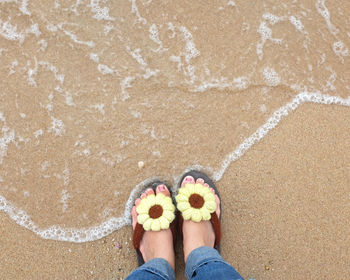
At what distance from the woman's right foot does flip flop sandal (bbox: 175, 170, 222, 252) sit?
46mm

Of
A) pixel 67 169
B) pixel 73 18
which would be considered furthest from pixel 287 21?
pixel 67 169

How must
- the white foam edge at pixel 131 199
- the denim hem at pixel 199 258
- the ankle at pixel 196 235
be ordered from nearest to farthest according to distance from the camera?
the denim hem at pixel 199 258 < the ankle at pixel 196 235 < the white foam edge at pixel 131 199

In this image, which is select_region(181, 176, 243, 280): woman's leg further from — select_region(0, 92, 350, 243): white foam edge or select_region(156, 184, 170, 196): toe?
select_region(0, 92, 350, 243): white foam edge

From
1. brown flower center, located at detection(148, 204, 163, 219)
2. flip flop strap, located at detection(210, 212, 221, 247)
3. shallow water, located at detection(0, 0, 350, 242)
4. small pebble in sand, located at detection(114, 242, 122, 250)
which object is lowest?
small pebble in sand, located at detection(114, 242, 122, 250)

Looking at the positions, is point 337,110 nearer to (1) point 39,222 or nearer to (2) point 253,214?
(2) point 253,214

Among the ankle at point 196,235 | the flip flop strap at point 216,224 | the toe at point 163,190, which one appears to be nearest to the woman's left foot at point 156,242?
the toe at point 163,190

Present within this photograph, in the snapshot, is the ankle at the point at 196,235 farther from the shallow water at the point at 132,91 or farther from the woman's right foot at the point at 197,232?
the shallow water at the point at 132,91

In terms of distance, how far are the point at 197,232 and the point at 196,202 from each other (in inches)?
7.8

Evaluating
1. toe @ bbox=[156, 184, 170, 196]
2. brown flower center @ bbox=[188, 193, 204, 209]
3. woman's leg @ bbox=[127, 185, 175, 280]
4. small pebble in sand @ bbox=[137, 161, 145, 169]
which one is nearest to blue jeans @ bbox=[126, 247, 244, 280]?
woman's leg @ bbox=[127, 185, 175, 280]

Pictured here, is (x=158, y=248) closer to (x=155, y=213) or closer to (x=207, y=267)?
(x=155, y=213)

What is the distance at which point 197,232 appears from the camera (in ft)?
6.27

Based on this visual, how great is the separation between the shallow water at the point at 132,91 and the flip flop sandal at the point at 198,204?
191 millimetres

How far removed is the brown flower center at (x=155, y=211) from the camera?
6.27 ft

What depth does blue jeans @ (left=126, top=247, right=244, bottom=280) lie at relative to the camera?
1493mm
